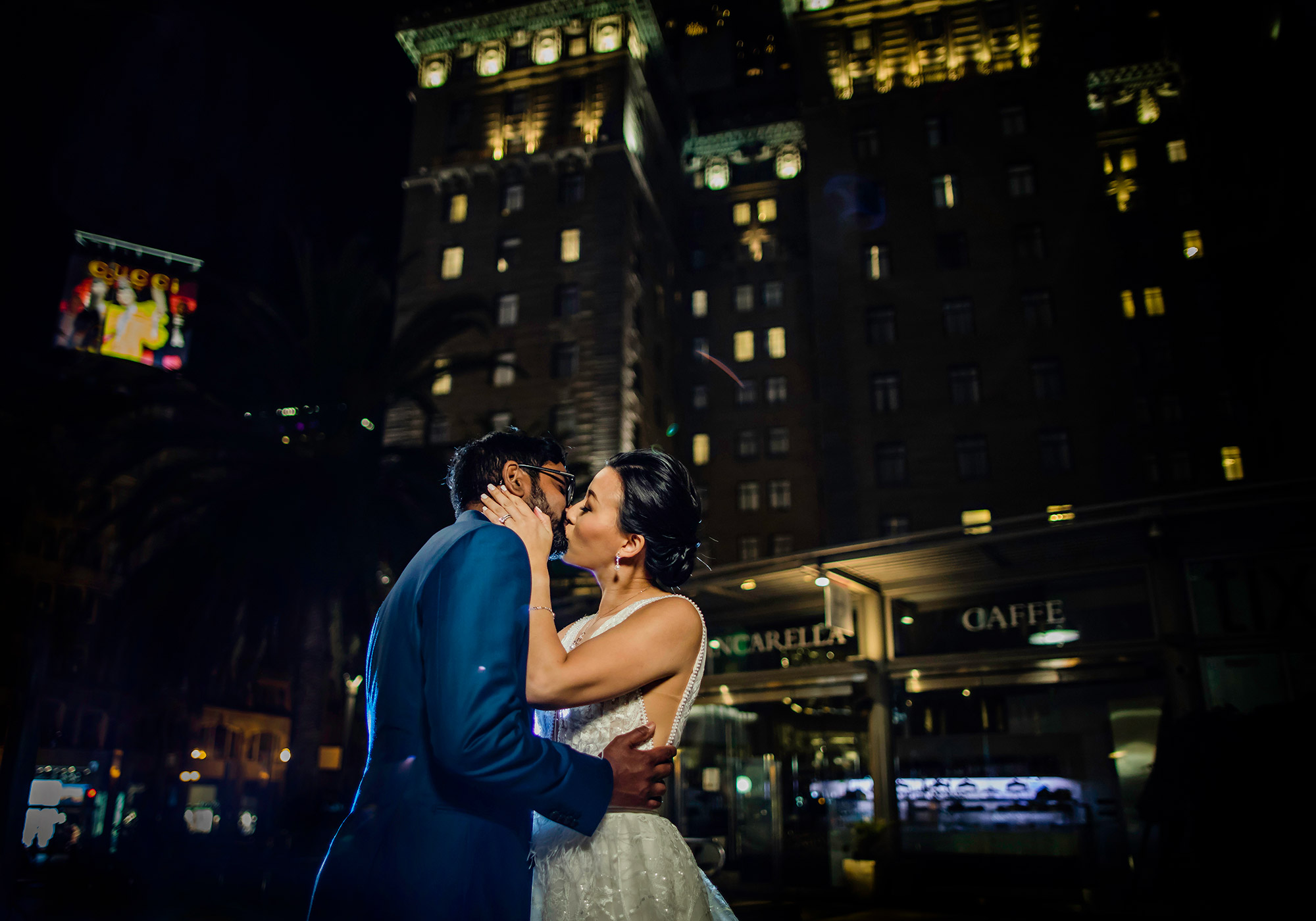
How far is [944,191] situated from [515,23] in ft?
92.2

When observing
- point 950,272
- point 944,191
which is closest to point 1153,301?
point 950,272

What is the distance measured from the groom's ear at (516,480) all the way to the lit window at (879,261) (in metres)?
35.0

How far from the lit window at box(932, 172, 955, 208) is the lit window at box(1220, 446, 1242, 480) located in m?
13.7

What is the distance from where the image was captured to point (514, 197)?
47.1 metres

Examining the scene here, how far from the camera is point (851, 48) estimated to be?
41.0 meters

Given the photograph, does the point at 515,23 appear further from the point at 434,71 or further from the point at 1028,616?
the point at 1028,616

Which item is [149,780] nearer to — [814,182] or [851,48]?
[814,182]

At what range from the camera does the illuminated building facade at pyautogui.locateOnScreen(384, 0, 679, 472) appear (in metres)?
42.7

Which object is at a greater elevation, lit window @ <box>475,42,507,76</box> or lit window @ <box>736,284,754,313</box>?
lit window @ <box>475,42,507,76</box>

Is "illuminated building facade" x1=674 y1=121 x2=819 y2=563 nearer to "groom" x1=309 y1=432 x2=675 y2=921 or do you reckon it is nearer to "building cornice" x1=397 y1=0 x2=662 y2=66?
"building cornice" x1=397 y1=0 x2=662 y2=66

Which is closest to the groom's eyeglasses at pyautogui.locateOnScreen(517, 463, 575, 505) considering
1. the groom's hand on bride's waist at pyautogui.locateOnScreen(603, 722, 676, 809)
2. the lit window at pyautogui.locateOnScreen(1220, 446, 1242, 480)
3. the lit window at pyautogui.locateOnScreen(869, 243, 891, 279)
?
the groom's hand on bride's waist at pyautogui.locateOnScreen(603, 722, 676, 809)

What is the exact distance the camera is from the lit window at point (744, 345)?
49.8 meters

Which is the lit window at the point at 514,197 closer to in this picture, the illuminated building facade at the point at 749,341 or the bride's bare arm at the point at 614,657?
the illuminated building facade at the point at 749,341

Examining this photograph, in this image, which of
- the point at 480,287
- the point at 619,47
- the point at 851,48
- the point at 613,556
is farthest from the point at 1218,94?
the point at 613,556
